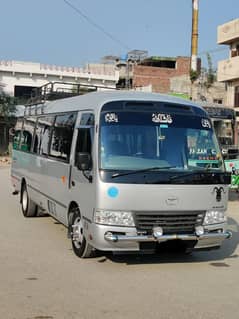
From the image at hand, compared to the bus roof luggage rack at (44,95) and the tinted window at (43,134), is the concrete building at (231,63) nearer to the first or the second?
the bus roof luggage rack at (44,95)

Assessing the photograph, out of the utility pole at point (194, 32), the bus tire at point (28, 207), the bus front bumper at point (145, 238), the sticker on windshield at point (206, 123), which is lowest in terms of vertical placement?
the bus tire at point (28, 207)

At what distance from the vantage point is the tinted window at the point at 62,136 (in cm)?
826

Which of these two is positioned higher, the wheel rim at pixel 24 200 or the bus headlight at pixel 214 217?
the bus headlight at pixel 214 217

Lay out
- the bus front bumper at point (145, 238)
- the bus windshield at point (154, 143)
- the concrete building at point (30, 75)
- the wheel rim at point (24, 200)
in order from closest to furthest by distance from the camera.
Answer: the bus front bumper at point (145, 238) < the bus windshield at point (154, 143) < the wheel rim at point (24, 200) < the concrete building at point (30, 75)

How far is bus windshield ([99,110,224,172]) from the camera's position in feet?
22.8

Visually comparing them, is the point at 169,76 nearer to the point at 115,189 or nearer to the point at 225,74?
the point at 225,74

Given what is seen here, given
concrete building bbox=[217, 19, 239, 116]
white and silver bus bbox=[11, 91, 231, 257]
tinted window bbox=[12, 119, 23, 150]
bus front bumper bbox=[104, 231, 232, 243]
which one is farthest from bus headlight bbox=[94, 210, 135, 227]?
concrete building bbox=[217, 19, 239, 116]

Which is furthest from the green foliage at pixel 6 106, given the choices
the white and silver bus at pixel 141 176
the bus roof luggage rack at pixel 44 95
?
the white and silver bus at pixel 141 176

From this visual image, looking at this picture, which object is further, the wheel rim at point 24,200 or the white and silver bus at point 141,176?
the wheel rim at point 24,200

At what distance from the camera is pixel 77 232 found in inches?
299

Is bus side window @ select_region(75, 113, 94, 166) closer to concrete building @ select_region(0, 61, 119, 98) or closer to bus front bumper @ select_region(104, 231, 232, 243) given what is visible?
bus front bumper @ select_region(104, 231, 232, 243)

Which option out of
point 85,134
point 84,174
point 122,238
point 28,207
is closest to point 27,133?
point 28,207

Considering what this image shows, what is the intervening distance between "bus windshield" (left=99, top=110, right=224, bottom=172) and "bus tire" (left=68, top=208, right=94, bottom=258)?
1199 millimetres

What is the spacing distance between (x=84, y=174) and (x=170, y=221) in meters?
1.39
